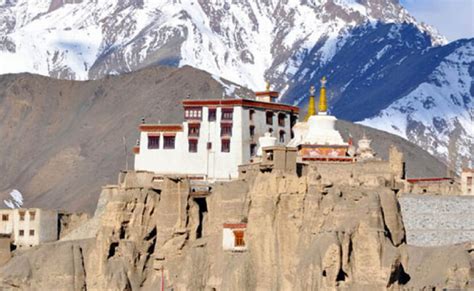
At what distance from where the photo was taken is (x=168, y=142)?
408 ft

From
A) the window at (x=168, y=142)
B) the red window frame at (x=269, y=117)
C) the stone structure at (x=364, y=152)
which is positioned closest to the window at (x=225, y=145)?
the red window frame at (x=269, y=117)

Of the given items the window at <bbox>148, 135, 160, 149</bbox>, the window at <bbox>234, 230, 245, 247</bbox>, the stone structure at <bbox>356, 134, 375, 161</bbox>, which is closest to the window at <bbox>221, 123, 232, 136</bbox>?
the window at <bbox>148, 135, 160, 149</bbox>

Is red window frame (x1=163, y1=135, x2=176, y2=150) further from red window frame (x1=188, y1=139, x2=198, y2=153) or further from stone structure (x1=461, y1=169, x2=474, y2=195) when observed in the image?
stone structure (x1=461, y1=169, x2=474, y2=195)

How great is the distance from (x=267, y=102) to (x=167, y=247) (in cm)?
1605

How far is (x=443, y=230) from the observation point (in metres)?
106

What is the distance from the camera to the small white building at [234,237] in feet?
352

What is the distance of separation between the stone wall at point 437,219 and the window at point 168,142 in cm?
2223

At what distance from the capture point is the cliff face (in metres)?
99.4

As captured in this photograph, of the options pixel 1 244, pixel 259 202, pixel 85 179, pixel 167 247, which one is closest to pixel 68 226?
pixel 1 244

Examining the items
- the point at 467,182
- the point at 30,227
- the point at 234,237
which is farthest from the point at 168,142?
the point at 467,182

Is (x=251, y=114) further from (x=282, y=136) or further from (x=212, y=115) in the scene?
(x=282, y=136)

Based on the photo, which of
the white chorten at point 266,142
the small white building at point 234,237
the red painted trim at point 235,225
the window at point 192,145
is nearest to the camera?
the small white building at point 234,237

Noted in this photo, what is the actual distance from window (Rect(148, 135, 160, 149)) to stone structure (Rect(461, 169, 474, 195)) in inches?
921

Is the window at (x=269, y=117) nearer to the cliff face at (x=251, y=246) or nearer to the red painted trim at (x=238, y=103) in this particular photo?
the red painted trim at (x=238, y=103)
